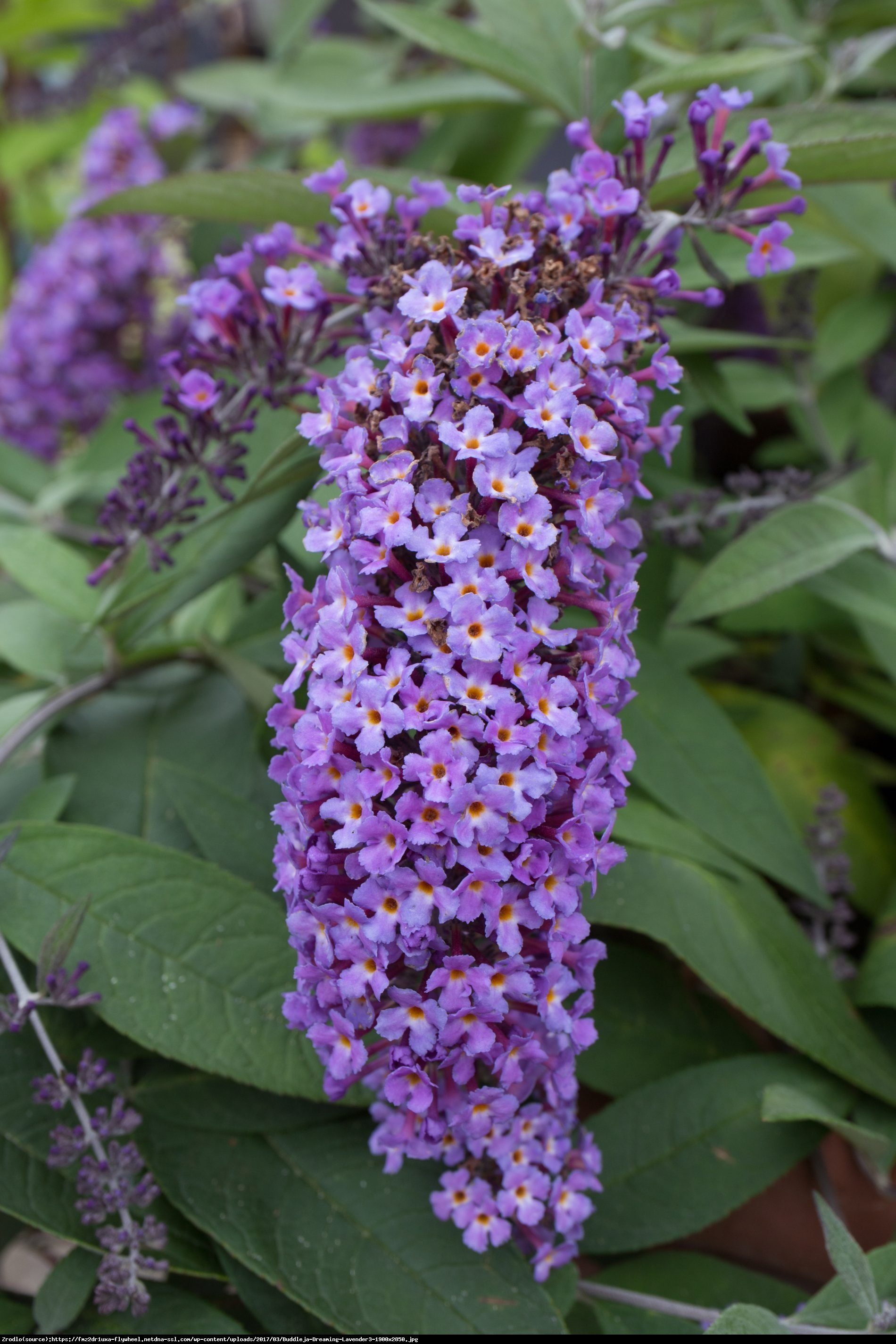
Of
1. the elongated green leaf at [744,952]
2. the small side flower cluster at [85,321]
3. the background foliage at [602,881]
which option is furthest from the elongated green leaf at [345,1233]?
the small side flower cluster at [85,321]

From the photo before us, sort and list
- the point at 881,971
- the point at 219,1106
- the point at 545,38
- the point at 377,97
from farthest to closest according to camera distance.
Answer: the point at 377,97 < the point at 545,38 < the point at 881,971 < the point at 219,1106

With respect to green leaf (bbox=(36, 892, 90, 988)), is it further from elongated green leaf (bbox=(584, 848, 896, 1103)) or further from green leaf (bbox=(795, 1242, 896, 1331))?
green leaf (bbox=(795, 1242, 896, 1331))

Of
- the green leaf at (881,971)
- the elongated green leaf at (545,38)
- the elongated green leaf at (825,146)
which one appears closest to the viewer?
the elongated green leaf at (825,146)

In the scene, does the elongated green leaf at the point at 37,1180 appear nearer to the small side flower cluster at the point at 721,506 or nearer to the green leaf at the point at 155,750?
the green leaf at the point at 155,750

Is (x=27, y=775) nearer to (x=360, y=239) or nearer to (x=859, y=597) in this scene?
(x=360, y=239)

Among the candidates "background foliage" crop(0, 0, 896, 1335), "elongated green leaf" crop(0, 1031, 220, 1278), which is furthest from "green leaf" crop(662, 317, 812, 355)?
"elongated green leaf" crop(0, 1031, 220, 1278)

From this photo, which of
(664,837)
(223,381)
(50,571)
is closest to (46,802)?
(50,571)

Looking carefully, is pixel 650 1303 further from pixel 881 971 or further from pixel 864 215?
pixel 864 215
